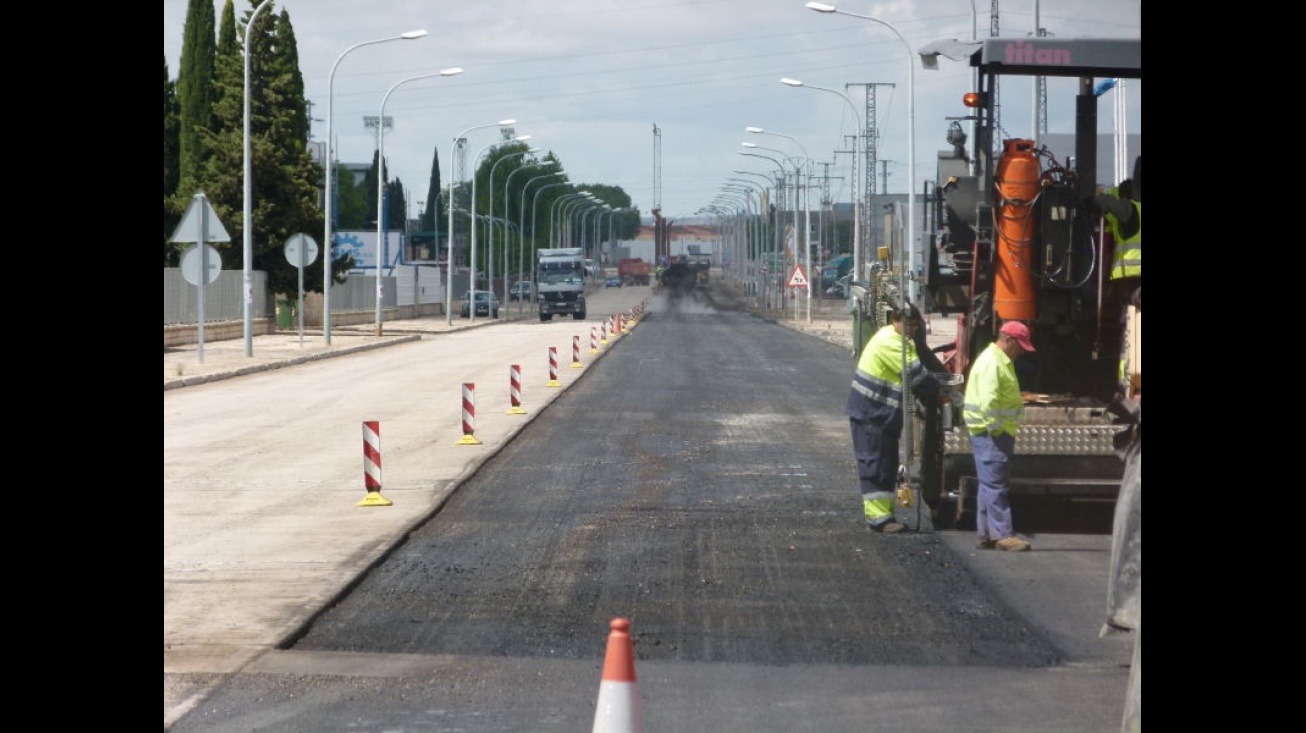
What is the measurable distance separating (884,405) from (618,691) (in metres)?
7.45

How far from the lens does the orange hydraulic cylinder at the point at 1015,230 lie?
13297 millimetres

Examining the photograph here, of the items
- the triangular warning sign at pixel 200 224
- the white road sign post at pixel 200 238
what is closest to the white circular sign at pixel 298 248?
the white road sign post at pixel 200 238

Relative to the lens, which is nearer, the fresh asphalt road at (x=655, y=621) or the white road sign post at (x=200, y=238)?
the fresh asphalt road at (x=655, y=621)

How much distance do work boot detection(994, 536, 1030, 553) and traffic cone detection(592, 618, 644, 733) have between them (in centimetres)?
689

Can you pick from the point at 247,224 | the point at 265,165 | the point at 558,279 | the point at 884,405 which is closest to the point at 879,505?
the point at 884,405

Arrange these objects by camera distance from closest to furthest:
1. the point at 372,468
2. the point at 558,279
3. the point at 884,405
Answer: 1. the point at 884,405
2. the point at 372,468
3. the point at 558,279

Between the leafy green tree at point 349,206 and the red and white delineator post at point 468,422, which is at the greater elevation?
the leafy green tree at point 349,206

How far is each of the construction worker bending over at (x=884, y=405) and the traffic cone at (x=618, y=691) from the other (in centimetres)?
732

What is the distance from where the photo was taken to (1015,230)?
13.3 meters

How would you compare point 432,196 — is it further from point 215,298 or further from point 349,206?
point 215,298

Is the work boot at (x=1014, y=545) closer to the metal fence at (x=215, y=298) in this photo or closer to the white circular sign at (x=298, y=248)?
the metal fence at (x=215, y=298)

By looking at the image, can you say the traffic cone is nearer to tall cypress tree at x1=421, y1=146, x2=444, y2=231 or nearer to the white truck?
the white truck
